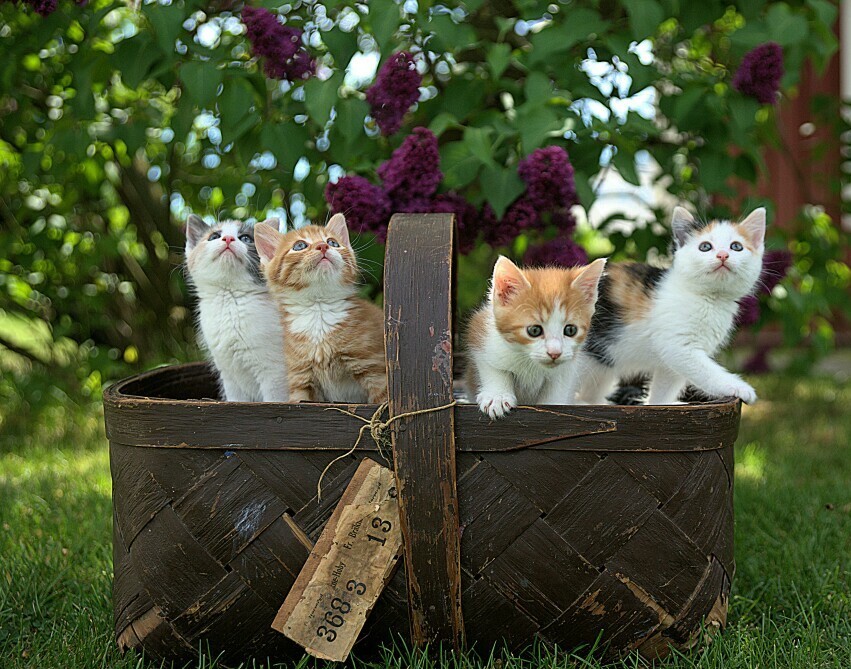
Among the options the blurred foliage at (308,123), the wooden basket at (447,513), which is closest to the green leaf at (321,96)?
the blurred foliage at (308,123)

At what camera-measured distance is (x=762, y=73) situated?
71.2 inches

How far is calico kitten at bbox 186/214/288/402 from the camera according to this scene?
1.49m

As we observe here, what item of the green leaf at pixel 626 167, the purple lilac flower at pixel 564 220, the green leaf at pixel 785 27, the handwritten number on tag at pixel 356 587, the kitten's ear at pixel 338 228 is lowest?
the handwritten number on tag at pixel 356 587

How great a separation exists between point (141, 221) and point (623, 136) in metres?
1.98

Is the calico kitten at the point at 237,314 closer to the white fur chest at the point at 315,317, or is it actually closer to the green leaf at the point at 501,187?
the white fur chest at the point at 315,317

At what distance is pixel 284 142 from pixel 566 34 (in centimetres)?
65

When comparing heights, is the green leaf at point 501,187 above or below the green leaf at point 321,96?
below

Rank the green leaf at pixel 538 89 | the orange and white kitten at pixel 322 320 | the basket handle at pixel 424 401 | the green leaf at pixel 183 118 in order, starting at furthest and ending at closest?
the green leaf at pixel 183 118, the green leaf at pixel 538 89, the orange and white kitten at pixel 322 320, the basket handle at pixel 424 401

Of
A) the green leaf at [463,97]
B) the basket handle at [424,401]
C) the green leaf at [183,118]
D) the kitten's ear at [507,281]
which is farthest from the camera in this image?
the green leaf at [463,97]

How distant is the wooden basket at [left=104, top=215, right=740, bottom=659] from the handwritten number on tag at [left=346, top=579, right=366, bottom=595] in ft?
0.17

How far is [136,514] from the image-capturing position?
1275mm

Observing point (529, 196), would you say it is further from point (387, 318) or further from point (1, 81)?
point (1, 81)

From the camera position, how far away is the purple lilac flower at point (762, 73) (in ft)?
5.89

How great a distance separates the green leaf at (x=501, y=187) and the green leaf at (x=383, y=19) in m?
0.33
